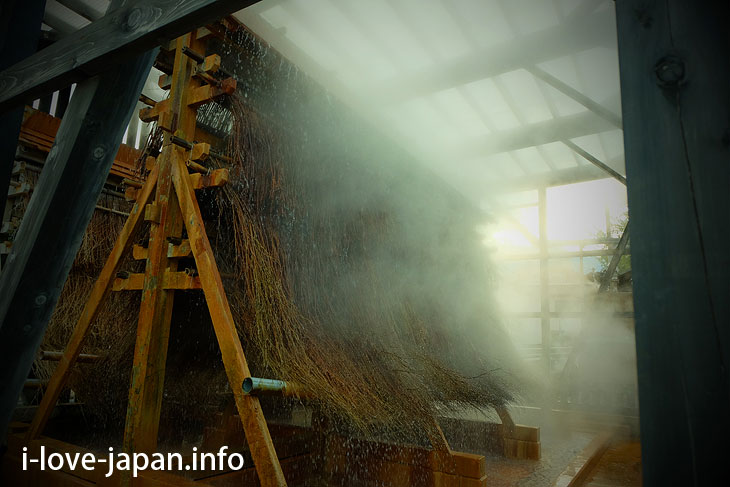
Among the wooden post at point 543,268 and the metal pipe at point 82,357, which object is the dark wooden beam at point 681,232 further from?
the wooden post at point 543,268

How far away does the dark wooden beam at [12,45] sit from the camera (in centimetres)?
189

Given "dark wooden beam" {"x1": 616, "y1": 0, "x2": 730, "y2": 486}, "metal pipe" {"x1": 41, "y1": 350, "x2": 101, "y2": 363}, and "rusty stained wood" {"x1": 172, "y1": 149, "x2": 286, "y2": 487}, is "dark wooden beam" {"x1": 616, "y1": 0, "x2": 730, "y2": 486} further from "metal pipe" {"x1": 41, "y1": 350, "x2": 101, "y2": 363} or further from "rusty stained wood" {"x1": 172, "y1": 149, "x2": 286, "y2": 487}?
"metal pipe" {"x1": 41, "y1": 350, "x2": 101, "y2": 363}

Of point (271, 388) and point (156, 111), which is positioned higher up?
point (156, 111)

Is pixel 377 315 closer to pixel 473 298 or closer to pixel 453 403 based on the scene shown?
pixel 453 403

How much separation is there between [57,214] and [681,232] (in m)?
1.91

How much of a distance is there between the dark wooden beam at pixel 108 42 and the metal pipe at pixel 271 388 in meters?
1.31

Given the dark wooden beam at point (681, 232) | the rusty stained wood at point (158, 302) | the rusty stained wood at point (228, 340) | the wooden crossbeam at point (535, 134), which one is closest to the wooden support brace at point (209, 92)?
the rusty stained wood at point (158, 302)

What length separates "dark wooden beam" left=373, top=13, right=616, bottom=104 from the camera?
3.71m

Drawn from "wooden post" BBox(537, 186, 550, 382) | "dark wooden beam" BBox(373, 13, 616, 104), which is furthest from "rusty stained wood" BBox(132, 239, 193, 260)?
"wooden post" BBox(537, 186, 550, 382)

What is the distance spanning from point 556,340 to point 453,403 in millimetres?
11937

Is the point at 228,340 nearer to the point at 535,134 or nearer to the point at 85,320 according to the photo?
the point at 85,320

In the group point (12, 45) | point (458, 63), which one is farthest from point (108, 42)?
point (458, 63)

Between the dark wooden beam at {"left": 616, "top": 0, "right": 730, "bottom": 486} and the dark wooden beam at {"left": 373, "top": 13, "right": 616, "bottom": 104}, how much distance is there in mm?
3643

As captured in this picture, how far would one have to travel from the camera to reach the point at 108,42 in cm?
149
